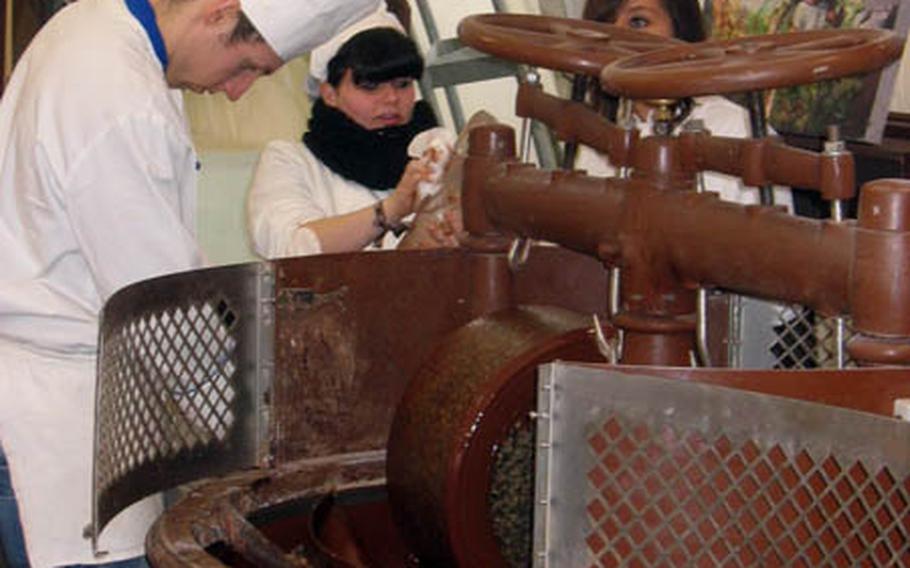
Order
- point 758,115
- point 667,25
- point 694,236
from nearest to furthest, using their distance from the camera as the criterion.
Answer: point 694,236
point 758,115
point 667,25

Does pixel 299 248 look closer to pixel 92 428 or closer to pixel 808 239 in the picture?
pixel 92 428

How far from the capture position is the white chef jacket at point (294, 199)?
97.7 inches

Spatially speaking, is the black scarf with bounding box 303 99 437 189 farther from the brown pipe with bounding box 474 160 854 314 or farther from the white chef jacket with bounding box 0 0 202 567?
the brown pipe with bounding box 474 160 854 314

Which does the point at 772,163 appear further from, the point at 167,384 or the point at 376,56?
the point at 376,56

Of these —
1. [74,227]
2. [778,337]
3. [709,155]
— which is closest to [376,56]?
[74,227]

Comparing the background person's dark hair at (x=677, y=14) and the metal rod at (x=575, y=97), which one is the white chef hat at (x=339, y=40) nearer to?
the background person's dark hair at (x=677, y=14)

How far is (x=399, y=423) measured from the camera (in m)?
1.42

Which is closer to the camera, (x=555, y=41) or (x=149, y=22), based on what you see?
(x=555, y=41)

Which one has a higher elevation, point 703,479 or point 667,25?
point 667,25

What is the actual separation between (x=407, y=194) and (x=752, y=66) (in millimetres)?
1304

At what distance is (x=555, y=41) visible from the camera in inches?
56.1

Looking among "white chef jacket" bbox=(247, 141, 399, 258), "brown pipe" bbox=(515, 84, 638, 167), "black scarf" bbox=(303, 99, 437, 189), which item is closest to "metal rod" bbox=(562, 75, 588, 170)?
"brown pipe" bbox=(515, 84, 638, 167)

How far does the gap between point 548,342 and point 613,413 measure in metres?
0.33

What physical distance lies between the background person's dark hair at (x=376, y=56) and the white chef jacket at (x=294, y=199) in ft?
0.54
